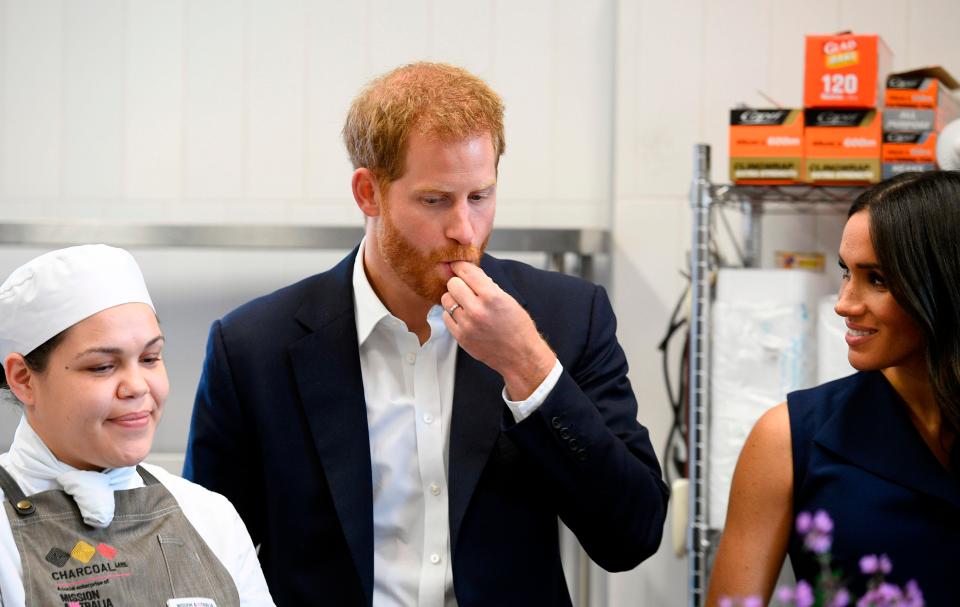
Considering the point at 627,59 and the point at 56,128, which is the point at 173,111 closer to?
the point at 56,128

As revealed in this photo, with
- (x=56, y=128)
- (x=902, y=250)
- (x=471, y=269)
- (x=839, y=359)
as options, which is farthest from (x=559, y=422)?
(x=56, y=128)

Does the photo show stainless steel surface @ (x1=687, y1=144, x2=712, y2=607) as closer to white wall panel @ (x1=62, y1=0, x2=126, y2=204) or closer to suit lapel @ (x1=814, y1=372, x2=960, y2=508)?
suit lapel @ (x1=814, y1=372, x2=960, y2=508)

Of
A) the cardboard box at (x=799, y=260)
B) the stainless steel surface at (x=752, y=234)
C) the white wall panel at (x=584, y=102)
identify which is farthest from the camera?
the white wall panel at (x=584, y=102)

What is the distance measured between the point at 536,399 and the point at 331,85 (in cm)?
171

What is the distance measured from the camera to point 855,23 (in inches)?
104

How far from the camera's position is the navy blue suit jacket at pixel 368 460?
140cm

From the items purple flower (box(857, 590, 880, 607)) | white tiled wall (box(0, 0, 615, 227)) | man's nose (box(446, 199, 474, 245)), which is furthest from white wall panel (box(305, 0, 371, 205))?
purple flower (box(857, 590, 880, 607))

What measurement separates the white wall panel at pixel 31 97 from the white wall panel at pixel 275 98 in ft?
1.75

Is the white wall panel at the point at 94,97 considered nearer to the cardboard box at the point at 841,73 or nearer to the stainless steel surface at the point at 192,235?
the stainless steel surface at the point at 192,235

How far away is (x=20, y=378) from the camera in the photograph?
1255 millimetres

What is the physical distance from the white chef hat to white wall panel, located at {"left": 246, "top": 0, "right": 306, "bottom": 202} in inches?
63.2

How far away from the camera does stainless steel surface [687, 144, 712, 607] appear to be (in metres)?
2.23

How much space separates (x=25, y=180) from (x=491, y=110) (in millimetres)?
1924

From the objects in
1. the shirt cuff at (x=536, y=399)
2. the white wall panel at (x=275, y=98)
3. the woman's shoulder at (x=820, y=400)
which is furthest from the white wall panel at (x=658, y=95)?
the shirt cuff at (x=536, y=399)
